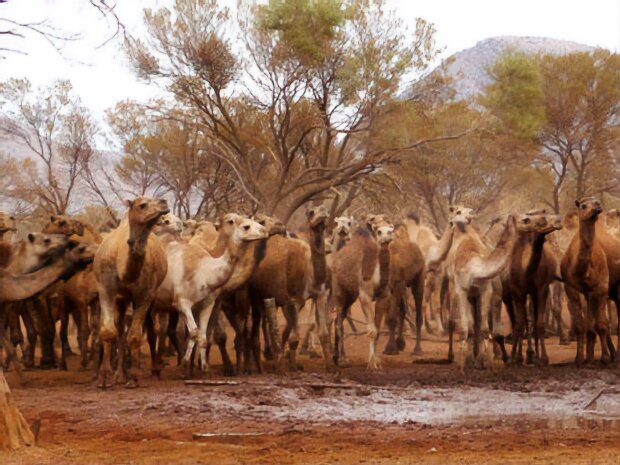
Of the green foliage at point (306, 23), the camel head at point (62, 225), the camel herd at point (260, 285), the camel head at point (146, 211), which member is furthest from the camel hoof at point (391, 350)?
the green foliage at point (306, 23)

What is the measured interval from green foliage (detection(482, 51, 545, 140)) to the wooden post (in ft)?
106

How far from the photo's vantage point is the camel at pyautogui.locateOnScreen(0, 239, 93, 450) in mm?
9141

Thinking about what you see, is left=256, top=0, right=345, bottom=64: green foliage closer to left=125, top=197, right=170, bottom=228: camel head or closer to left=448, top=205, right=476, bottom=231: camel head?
left=448, top=205, right=476, bottom=231: camel head

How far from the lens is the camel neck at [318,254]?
51.2 ft

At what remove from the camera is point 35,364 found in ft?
58.7

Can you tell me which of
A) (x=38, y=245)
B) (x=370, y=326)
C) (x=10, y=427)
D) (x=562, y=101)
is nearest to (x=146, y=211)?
(x=38, y=245)

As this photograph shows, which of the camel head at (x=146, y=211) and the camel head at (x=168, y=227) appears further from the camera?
the camel head at (x=168, y=227)

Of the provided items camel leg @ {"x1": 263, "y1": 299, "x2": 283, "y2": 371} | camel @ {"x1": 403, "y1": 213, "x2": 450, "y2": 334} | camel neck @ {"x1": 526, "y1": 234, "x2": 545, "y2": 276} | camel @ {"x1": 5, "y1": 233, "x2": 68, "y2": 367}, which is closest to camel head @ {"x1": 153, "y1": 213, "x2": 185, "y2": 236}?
camel @ {"x1": 5, "y1": 233, "x2": 68, "y2": 367}

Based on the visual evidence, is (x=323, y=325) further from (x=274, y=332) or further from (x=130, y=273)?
(x=130, y=273)

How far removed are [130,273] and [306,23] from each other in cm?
1924

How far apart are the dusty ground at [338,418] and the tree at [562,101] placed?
2532 centimetres

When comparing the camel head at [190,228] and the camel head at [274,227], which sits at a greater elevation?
the camel head at [190,228]

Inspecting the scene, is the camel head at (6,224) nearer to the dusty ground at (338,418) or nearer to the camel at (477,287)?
the dusty ground at (338,418)

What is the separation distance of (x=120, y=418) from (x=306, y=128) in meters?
24.4
